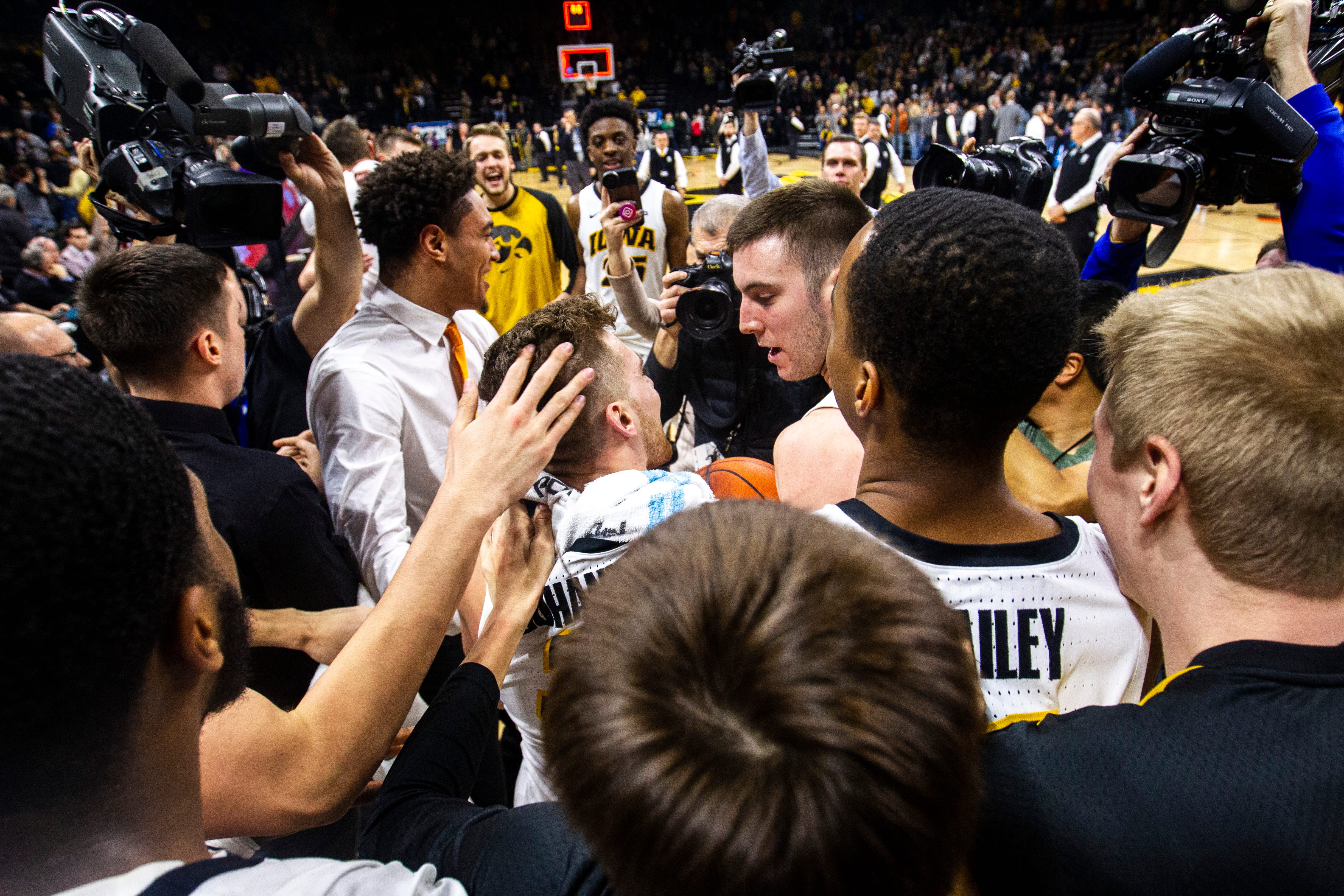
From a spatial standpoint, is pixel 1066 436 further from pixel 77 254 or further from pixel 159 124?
pixel 77 254

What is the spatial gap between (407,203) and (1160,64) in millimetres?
2212

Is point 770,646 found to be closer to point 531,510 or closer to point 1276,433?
point 1276,433

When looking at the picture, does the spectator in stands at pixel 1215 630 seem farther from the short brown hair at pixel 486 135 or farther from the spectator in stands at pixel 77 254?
the spectator in stands at pixel 77 254

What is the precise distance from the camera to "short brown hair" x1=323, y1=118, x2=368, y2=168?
194 inches

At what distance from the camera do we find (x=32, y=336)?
231 cm

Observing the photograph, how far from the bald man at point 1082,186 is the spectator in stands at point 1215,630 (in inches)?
225

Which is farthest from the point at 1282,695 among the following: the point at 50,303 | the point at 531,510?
the point at 50,303

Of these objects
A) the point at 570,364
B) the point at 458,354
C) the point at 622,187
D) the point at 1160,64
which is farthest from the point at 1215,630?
the point at 622,187

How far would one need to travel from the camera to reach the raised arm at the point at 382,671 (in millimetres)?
978

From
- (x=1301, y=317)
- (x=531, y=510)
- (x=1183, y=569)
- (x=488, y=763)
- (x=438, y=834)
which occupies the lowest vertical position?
(x=488, y=763)

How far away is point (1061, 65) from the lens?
747 inches

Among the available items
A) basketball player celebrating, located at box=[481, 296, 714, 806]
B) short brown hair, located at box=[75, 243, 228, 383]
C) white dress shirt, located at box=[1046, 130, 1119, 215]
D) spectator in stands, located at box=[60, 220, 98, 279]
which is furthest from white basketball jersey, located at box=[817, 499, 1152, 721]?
spectator in stands, located at box=[60, 220, 98, 279]

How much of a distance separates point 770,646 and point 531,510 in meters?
0.92

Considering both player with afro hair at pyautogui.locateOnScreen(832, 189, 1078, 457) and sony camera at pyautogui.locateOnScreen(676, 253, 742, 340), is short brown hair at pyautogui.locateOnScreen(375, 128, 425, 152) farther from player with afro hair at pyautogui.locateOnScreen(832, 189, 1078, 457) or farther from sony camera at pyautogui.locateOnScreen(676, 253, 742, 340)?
player with afro hair at pyautogui.locateOnScreen(832, 189, 1078, 457)
